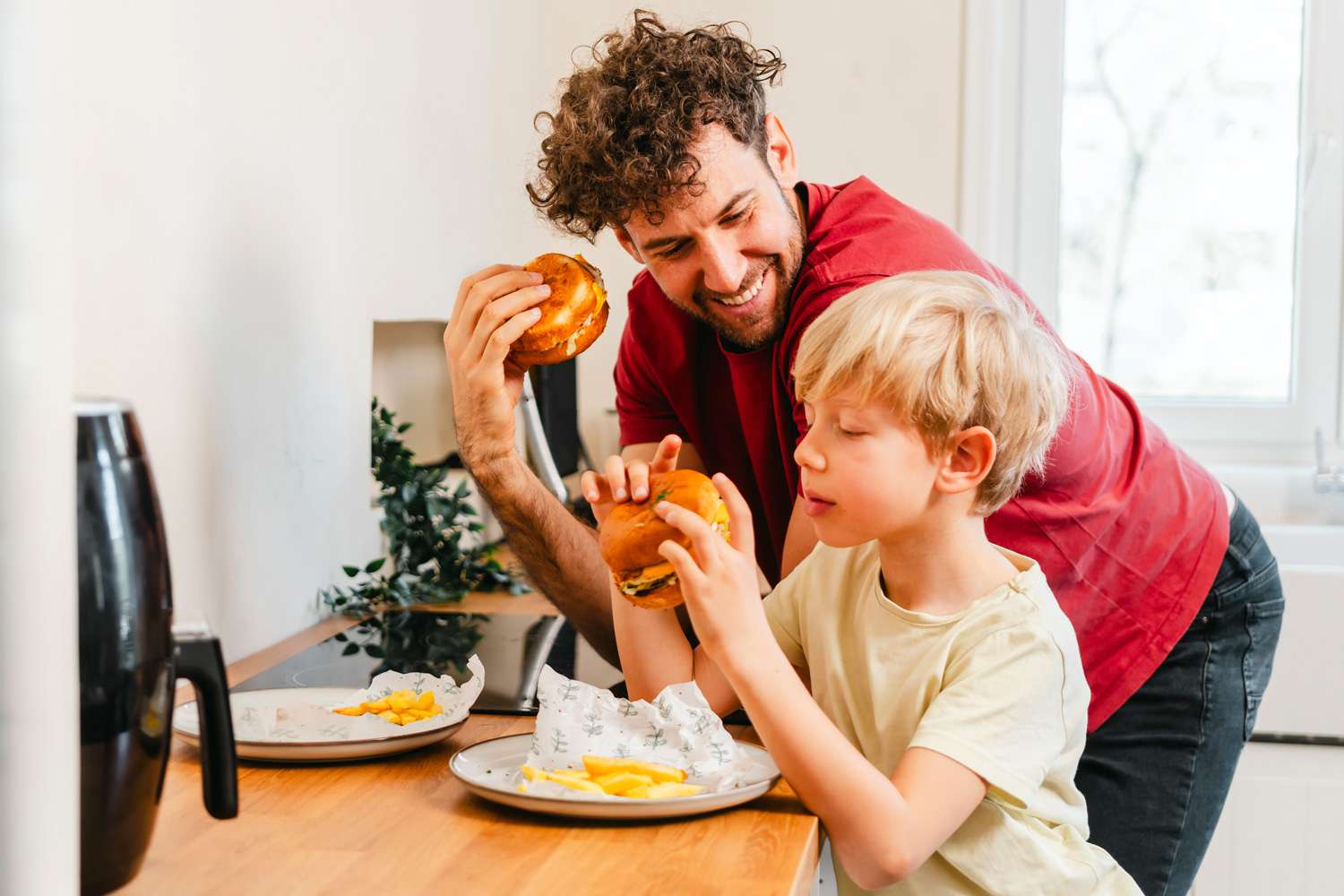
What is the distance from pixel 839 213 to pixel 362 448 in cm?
71

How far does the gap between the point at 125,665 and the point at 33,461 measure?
0.24m

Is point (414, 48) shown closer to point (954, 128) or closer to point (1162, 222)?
point (954, 128)

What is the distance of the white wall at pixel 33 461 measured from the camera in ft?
1.26

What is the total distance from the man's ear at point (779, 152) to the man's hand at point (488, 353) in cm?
28

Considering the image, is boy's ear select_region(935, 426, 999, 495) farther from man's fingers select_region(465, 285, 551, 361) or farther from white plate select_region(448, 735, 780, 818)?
man's fingers select_region(465, 285, 551, 361)

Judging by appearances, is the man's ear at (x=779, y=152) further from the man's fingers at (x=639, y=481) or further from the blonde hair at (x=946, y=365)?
the man's fingers at (x=639, y=481)

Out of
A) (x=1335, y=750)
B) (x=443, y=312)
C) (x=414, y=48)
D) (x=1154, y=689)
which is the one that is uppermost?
(x=414, y=48)

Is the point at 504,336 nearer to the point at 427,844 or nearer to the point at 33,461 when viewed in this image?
the point at 427,844

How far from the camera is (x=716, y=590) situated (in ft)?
2.96

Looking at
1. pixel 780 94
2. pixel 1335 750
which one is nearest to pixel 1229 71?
pixel 780 94

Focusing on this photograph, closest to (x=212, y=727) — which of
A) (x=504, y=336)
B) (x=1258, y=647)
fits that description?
(x=504, y=336)

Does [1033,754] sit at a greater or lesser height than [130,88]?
→ lesser

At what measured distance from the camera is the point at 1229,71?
275 cm

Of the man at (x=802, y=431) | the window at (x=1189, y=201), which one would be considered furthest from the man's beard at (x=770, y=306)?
the window at (x=1189, y=201)
